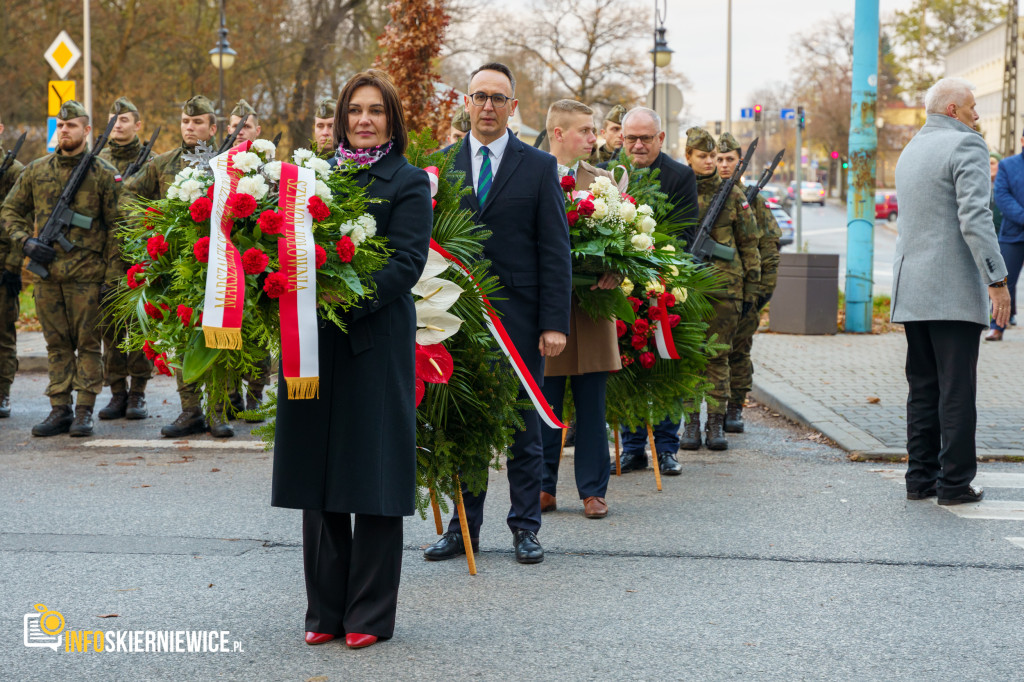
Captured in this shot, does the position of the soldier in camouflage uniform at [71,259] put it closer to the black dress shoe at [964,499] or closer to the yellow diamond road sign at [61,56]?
the black dress shoe at [964,499]

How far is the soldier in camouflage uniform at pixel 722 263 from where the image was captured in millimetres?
8578

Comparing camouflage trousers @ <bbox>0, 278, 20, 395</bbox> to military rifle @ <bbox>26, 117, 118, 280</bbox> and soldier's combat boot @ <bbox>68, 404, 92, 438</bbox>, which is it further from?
soldier's combat boot @ <bbox>68, 404, 92, 438</bbox>

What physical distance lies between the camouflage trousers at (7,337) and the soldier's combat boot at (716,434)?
568 cm

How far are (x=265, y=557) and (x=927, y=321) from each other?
12.4ft

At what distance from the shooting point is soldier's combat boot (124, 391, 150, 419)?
385 inches

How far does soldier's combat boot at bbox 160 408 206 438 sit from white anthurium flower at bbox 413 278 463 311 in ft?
14.8

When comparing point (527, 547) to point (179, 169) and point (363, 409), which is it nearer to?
point (363, 409)

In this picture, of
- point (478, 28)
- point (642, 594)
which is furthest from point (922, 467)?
point (478, 28)

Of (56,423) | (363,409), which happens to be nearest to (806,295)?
(56,423)

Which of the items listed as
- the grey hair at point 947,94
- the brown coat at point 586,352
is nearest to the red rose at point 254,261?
the brown coat at point 586,352

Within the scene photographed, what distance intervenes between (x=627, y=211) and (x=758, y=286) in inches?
103

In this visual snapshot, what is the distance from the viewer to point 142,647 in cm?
436

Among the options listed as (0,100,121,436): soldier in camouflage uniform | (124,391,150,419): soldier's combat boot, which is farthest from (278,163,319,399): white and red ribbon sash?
(124,391,150,419): soldier's combat boot

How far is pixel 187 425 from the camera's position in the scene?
9133 mm
